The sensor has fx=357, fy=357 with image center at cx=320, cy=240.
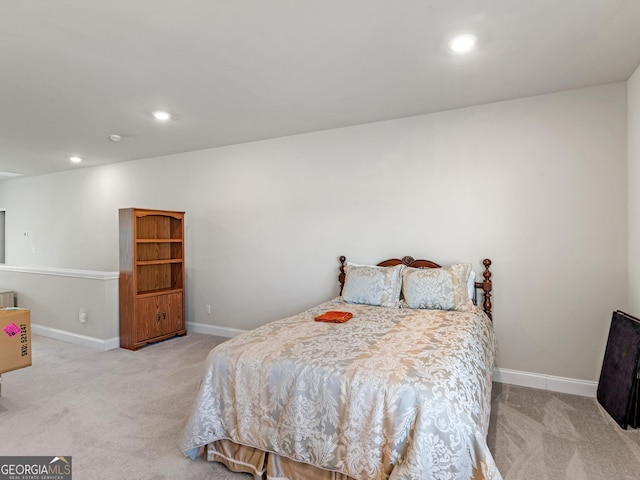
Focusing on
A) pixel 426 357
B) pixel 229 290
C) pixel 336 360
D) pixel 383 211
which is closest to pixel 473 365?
pixel 426 357

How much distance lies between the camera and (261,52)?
2377mm

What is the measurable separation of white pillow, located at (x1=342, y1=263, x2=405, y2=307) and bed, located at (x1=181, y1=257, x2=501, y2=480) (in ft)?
2.27

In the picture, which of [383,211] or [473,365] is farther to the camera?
[383,211]

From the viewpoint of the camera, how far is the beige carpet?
2021 millimetres

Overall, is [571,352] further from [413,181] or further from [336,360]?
[336,360]

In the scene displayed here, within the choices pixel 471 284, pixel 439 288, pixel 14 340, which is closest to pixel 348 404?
pixel 439 288

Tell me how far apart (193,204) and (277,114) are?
2140 millimetres

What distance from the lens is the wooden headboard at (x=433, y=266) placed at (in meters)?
3.23

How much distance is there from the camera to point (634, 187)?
2.71 metres

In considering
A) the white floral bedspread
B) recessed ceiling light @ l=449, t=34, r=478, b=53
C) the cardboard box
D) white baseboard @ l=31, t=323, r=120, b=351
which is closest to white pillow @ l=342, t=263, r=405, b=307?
the white floral bedspread

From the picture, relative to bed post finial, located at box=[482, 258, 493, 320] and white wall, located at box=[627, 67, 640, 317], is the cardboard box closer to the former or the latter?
bed post finial, located at box=[482, 258, 493, 320]

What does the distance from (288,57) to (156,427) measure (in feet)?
8.84

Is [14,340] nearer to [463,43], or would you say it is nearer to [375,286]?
[375,286]

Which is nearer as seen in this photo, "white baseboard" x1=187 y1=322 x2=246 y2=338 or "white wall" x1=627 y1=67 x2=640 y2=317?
"white wall" x1=627 y1=67 x2=640 y2=317
